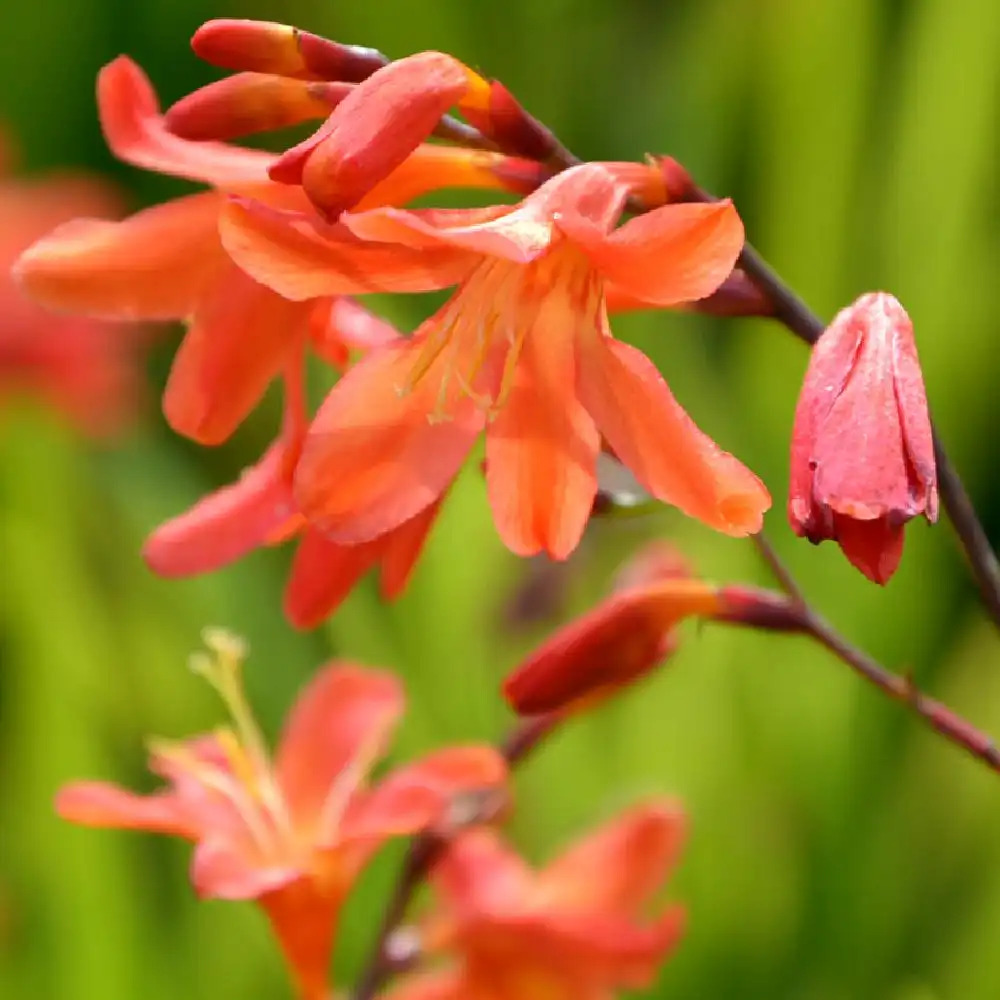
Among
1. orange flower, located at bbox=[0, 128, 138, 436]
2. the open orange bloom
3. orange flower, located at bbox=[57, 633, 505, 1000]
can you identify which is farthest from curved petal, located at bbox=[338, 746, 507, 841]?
orange flower, located at bbox=[0, 128, 138, 436]

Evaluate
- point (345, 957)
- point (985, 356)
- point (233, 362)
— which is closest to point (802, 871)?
point (345, 957)

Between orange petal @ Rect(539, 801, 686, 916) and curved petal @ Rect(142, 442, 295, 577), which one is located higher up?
curved petal @ Rect(142, 442, 295, 577)

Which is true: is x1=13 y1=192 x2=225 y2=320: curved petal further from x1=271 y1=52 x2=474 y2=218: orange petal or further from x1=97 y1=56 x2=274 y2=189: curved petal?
x1=271 y1=52 x2=474 y2=218: orange petal

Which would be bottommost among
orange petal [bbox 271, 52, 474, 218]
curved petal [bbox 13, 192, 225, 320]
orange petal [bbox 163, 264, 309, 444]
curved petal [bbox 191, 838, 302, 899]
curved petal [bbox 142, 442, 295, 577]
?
curved petal [bbox 191, 838, 302, 899]

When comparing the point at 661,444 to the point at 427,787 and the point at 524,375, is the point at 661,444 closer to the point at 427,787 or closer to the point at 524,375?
the point at 524,375

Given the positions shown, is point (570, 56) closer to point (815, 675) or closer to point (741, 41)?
point (741, 41)

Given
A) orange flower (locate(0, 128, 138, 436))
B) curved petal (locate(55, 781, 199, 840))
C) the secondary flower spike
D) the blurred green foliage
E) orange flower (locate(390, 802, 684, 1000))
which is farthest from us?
orange flower (locate(0, 128, 138, 436))

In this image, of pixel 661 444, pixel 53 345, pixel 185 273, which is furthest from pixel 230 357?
pixel 53 345

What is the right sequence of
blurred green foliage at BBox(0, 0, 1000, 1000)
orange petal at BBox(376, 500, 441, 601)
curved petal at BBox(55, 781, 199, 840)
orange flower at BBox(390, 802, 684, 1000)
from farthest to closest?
blurred green foliage at BBox(0, 0, 1000, 1000) → orange flower at BBox(390, 802, 684, 1000) → curved petal at BBox(55, 781, 199, 840) → orange petal at BBox(376, 500, 441, 601)

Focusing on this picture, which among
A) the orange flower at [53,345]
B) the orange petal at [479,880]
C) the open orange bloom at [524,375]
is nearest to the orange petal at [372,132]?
the open orange bloom at [524,375]
